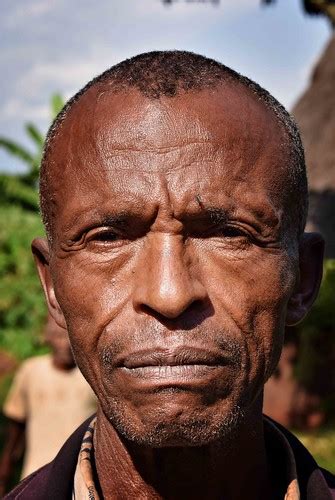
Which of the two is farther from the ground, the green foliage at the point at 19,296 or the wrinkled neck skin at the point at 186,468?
the green foliage at the point at 19,296

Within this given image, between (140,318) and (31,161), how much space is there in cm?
1861

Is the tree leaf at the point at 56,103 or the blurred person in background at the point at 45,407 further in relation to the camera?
the tree leaf at the point at 56,103

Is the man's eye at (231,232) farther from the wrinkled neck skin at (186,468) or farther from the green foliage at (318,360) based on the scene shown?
the green foliage at (318,360)

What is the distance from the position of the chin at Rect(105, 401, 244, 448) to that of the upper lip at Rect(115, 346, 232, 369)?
115 mm

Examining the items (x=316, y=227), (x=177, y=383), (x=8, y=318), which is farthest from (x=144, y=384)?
(x=8, y=318)

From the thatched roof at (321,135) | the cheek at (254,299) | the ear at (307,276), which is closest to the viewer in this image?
the cheek at (254,299)

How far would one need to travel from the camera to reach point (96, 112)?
2.34 metres

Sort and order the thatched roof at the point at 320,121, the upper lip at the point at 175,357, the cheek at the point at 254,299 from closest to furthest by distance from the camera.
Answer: the upper lip at the point at 175,357 → the cheek at the point at 254,299 → the thatched roof at the point at 320,121

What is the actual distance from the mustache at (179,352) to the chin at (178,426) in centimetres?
12

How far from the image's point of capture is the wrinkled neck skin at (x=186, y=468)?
232 cm

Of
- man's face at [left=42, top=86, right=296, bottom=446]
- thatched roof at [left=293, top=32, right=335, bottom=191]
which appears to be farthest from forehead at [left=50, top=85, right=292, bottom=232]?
thatched roof at [left=293, top=32, right=335, bottom=191]

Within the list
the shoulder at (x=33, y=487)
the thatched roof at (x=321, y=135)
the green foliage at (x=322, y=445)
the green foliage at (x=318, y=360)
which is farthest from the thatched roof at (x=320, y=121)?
the shoulder at (x=33, y=487)

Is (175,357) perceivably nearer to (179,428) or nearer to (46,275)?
(179,428)

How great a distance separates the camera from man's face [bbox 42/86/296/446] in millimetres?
2092
